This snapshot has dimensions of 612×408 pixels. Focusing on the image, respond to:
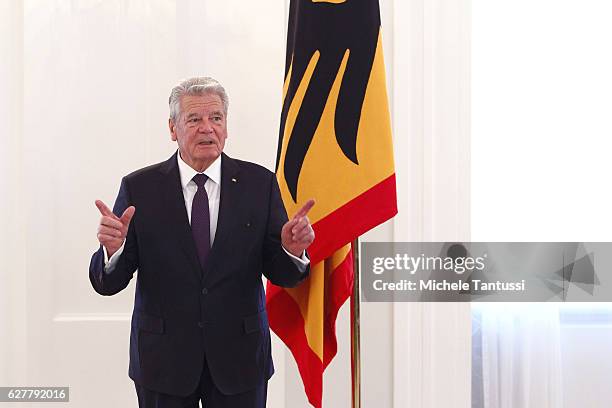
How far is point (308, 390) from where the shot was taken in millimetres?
2006

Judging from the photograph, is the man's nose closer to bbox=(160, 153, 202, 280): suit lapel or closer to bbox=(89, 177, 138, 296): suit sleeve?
bbox=(160, 153, 202, 280): suit lapel

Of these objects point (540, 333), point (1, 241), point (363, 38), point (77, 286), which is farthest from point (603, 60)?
point (1, 241)

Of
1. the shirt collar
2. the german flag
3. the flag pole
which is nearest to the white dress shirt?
the shirt collar

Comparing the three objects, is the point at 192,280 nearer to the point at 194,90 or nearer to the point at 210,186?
the point at 210,186

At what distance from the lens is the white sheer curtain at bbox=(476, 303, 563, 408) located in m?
2.76

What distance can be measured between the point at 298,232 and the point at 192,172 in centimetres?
34

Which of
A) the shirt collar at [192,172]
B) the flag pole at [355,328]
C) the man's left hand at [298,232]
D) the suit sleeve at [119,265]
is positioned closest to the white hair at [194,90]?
the shirt collar at [192,172]

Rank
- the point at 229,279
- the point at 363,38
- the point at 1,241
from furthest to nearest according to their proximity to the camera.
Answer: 1. the point at 1,241
2. the point at 363,38
3. the point at 229,279

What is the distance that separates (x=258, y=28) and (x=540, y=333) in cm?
160

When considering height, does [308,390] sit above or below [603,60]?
below

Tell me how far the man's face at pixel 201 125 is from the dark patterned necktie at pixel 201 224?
0.11 meters

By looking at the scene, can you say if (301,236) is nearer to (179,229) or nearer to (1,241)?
(179,229)

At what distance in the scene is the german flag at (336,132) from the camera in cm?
195

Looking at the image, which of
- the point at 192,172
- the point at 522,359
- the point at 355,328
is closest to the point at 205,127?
the point at 192,172
